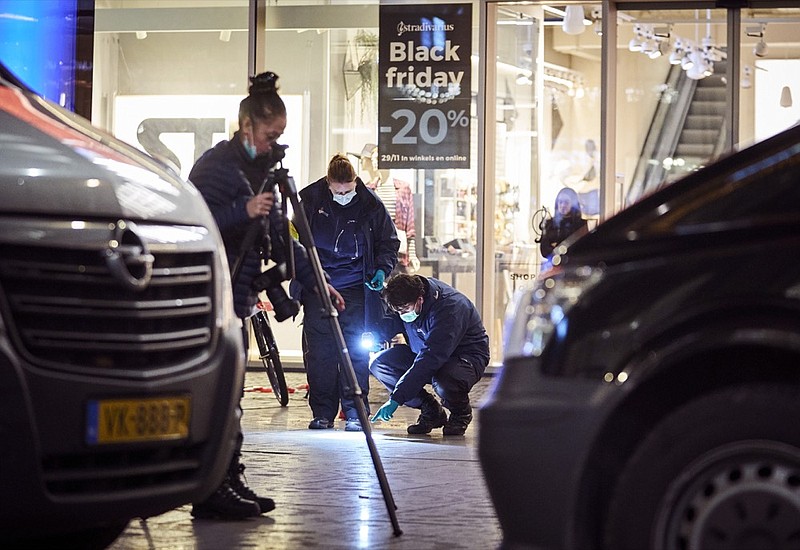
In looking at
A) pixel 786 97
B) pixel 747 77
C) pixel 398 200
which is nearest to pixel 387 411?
pixel 398 200

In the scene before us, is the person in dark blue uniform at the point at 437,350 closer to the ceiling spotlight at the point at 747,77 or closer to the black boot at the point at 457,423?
the black boot at the point at 457,423

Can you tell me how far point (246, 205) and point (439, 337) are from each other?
3641 millimetres

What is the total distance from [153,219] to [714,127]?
11.6 m

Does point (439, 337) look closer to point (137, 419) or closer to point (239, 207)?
point (239, 207)

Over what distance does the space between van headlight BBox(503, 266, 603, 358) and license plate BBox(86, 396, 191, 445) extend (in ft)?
3.30

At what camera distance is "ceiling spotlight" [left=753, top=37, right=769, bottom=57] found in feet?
48.4

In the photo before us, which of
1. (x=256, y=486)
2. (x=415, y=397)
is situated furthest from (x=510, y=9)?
(x=256, y=486)

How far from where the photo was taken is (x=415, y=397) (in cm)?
971

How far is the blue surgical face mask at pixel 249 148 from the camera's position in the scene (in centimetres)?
633

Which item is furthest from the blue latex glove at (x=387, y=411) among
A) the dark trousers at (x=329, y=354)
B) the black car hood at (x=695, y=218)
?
the black car hood at (x=695, y=218)

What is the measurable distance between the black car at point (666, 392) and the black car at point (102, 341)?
3.35ft

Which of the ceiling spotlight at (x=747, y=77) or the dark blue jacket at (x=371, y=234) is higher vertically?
the ceiling spotlight at (x=747, y=77)

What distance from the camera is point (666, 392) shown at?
11.8ft

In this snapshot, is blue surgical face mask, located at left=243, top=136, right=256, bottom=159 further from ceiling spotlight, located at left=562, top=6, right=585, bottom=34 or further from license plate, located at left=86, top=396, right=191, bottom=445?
ceiling spotlight, located at left=562, top=6, right=585, bottom=34
